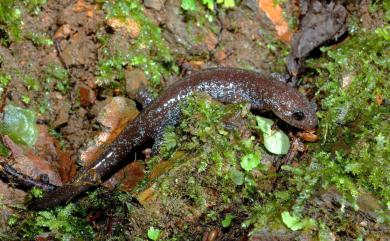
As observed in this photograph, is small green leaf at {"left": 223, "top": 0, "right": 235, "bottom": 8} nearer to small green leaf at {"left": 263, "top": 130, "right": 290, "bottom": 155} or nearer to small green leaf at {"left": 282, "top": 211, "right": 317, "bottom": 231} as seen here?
small green leaf at {"left": 263, "top": 130, "right": 290, "bottom": 155}

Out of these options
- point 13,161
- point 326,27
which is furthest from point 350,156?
point 13,161

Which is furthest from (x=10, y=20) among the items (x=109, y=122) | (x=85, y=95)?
(x=109, y=122)

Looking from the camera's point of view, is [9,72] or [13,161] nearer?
[13,161]

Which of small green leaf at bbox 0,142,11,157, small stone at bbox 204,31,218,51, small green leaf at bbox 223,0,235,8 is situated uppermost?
small green leaf at bbox 223,0,235,8

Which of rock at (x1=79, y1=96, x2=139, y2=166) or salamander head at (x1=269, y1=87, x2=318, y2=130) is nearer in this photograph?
salamander head at (x1=269, y1=87, x2=318, y2=130)

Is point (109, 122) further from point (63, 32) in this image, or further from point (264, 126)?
point (264, 126)

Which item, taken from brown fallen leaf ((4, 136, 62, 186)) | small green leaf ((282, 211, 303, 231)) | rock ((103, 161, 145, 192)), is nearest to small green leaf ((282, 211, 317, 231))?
small green leaf ((282, 211, 303, 231))

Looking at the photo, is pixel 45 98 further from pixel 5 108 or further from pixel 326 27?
pixel 326 27
